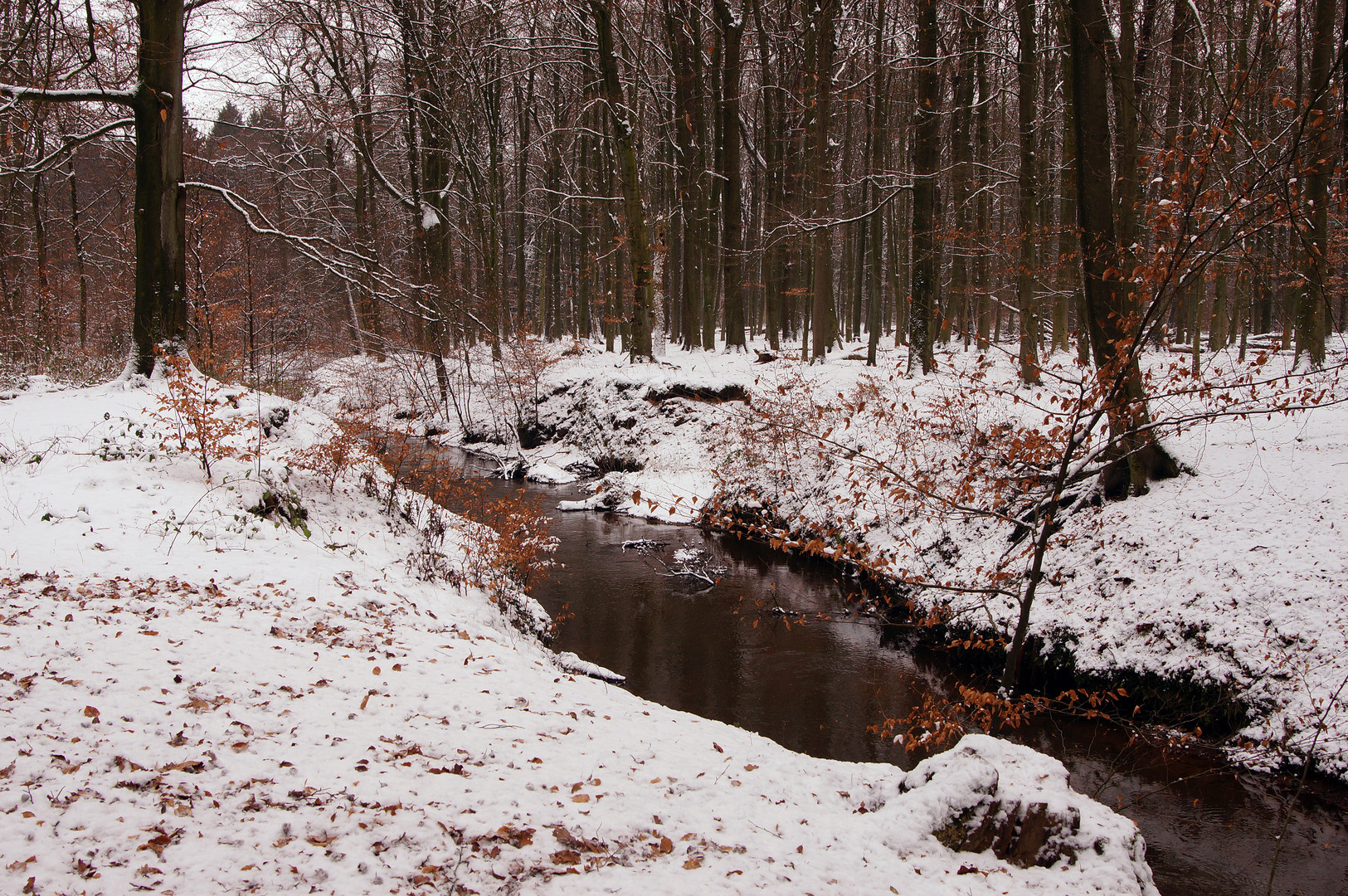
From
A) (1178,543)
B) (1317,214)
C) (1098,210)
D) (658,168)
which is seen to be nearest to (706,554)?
(1178,543)

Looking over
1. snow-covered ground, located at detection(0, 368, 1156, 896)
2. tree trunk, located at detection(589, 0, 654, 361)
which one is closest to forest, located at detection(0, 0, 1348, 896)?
snow-covered ground, located at detection(0, 368, 1156, 896)

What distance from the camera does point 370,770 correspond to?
3.68m

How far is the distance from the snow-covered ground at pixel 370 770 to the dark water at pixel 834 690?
1.40 metres

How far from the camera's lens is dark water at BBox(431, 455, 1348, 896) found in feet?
16.7

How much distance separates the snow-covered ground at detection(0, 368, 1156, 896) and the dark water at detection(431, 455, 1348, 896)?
55.2 inches

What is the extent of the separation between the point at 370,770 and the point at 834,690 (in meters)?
5.27

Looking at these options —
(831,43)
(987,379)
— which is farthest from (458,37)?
(987,379)

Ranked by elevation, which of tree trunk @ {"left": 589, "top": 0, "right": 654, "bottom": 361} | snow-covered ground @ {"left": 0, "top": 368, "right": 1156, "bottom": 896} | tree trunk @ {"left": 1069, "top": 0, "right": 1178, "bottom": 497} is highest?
tree trunk @ {"left": 589, "top": 0, "right": 654, "bottom": 361}

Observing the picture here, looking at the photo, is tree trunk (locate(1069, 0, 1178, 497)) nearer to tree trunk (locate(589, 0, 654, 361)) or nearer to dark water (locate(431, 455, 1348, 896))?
dark water (locate(431, 455, 1348, 896))

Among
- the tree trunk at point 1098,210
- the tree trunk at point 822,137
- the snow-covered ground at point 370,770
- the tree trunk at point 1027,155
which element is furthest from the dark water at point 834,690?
the tree trunk at point 822,137

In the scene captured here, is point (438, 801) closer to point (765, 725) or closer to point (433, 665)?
point (433, 665)

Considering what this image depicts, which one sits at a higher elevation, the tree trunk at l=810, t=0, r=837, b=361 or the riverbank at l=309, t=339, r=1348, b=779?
the tree trunk at l=810, t=0, r=837, b=361

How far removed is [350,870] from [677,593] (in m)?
7.54

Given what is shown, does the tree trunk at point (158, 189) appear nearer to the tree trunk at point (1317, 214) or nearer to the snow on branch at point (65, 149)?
the snow on branch at point (65, 149)
